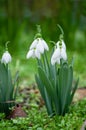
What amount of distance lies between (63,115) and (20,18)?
238 inches

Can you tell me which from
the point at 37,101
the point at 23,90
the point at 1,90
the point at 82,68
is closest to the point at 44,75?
the point at 1,90

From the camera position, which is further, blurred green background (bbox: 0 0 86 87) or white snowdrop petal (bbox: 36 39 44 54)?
blurred green background (bbox: 0 0 86 87)

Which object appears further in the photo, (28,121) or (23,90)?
(23,90)

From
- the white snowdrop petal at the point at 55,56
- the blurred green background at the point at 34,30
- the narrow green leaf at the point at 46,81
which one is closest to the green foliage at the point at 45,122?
the narrow green leaf at the point at 46,81

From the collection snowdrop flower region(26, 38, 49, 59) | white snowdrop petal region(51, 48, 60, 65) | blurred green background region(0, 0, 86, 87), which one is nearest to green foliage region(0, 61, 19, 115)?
snowdrop flower region(26, 38, 49, 59)

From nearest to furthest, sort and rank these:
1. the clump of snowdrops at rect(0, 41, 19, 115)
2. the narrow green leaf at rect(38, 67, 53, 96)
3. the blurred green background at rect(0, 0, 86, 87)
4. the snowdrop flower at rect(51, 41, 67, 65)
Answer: the snowdrop flower at rect(51, 41, 67, 65) → the narrow green leaf at rect(38, 67, 53, 96) → the clump of snowdrops at rect(0, 41, 19, 115) → the blurred green background at rect(0, 0, 86, 87)

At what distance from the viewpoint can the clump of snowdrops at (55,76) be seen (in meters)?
3.63

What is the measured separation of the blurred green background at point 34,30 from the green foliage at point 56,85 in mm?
2308

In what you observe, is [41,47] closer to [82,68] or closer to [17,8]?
[82,68]

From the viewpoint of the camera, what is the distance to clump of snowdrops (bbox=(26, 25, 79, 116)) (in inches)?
143

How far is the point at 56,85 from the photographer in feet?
12.6

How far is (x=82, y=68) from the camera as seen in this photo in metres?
6.86

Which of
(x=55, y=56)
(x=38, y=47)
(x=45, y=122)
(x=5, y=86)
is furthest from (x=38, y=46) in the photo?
(x=45, y=122)

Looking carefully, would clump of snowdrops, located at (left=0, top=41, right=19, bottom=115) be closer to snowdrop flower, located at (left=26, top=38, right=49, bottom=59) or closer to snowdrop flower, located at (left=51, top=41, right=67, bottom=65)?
snowdrop flower, located at (left=26, top=38, right=49, bottom=59)
